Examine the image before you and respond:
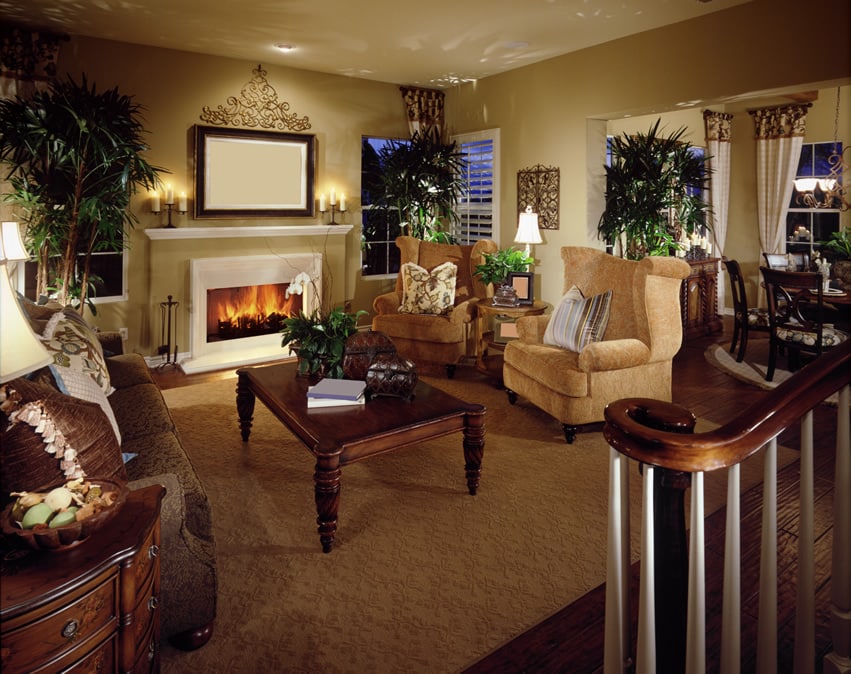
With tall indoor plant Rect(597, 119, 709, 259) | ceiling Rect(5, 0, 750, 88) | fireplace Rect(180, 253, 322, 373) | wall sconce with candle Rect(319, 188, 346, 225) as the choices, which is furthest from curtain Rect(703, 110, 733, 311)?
fireplace Rect(180, 253, 322, 373)

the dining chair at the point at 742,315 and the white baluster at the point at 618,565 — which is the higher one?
the dining chair at the point at 742,315

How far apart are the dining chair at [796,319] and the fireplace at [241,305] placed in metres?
3.96

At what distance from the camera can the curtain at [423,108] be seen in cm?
680

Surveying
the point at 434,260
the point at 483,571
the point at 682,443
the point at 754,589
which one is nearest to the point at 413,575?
the point at 483,571

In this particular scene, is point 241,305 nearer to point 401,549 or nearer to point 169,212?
point 169,212

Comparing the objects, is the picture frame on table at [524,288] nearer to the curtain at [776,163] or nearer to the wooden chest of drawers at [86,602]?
the wooden chest of drawers at [86,602]

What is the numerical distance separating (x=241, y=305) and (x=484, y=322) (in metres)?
2.51

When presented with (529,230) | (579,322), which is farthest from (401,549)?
(529,230)

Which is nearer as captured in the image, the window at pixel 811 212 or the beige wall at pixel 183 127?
the beige wall at pixel 183 127

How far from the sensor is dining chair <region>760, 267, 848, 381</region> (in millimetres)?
4727

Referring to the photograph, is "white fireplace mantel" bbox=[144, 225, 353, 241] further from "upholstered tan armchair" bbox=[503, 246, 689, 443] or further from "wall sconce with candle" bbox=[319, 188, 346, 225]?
"upholstered tan armchair" bbox=[503, 246, 689, 443]

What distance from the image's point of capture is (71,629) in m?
1.26

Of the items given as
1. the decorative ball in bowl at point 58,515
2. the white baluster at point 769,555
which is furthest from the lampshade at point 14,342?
the white baluster at point 769,555

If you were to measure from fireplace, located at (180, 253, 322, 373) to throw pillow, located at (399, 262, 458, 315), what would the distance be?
0.89m
